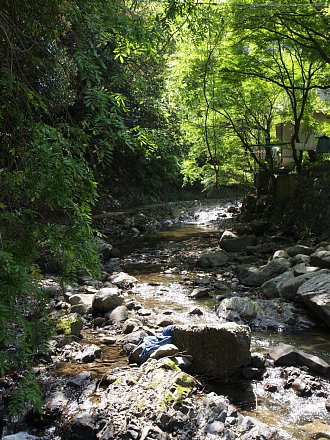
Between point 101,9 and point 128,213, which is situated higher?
point 101,9

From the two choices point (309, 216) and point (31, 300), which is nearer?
point (31, 300)

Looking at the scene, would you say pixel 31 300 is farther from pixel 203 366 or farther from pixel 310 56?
pixel 310 56

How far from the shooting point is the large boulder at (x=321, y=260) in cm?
816

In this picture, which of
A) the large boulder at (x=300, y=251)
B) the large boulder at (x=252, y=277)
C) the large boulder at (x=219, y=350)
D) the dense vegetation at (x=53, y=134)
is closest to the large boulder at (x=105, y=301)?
the dense vegetation at (x=53, y=134)

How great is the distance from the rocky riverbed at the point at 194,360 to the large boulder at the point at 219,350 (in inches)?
0.4

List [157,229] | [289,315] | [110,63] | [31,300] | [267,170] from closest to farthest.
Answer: [31,300] → [289,315] → [110,63] → [267,170] → [157,229]

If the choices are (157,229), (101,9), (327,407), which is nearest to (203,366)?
(327,407)

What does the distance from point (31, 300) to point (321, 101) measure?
15.8m

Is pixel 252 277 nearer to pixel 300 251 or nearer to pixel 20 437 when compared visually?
pixel 300 251

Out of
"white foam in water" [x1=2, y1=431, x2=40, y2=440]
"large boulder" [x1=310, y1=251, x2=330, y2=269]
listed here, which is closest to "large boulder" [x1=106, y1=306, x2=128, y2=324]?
"white foam in water" [x1=2, y1=431, x2=40, y2=440]

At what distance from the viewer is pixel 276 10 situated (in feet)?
35.9

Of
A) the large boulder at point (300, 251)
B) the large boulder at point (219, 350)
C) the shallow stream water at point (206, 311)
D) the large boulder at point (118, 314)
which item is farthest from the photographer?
the large boulder at point (300, 251)

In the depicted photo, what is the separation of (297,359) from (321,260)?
3.43 m

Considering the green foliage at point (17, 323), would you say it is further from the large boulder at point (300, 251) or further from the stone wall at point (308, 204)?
the stone wall at point (308, 204)
